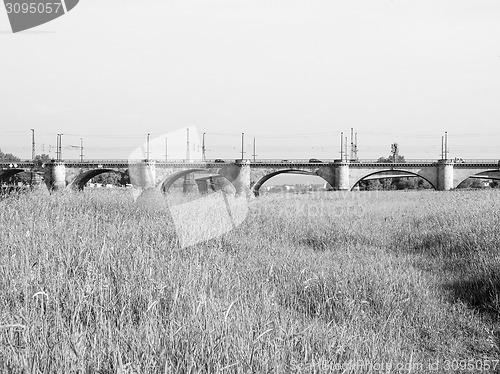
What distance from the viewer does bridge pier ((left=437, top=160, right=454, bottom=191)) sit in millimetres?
52062

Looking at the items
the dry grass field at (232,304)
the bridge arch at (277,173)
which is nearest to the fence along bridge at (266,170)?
the bridge arch at (277,173)

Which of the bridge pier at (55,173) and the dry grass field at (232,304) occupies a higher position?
the bridge pier at (55,173)

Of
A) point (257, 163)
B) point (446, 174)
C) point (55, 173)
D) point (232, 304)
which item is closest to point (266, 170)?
point (257, 163)

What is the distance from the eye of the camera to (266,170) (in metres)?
55.1

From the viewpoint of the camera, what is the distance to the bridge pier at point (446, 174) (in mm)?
52062

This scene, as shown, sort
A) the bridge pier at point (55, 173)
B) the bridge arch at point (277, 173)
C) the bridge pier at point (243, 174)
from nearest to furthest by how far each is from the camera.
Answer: the bridge pier at point (243, 174) → the bridge arch at point (277, 173) → the bridge pier at point (55, 173)

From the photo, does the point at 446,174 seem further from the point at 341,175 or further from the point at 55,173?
the point at 55,173

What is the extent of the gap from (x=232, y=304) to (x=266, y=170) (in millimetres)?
52351

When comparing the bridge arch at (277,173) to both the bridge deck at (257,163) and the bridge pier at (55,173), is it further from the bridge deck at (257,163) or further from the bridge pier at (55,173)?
the bridge pier at (55,173)

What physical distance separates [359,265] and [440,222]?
558 cm

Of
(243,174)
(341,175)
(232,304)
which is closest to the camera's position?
(232,304)

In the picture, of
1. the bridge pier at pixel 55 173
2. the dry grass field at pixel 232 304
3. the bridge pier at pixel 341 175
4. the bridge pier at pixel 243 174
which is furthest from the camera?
the bridge pier at pixel 55 173

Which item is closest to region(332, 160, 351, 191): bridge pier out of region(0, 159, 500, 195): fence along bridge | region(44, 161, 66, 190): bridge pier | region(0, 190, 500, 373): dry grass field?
region(0, 159, 500, 195): fence along bridge

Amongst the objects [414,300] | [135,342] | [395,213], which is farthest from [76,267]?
[395,213]
